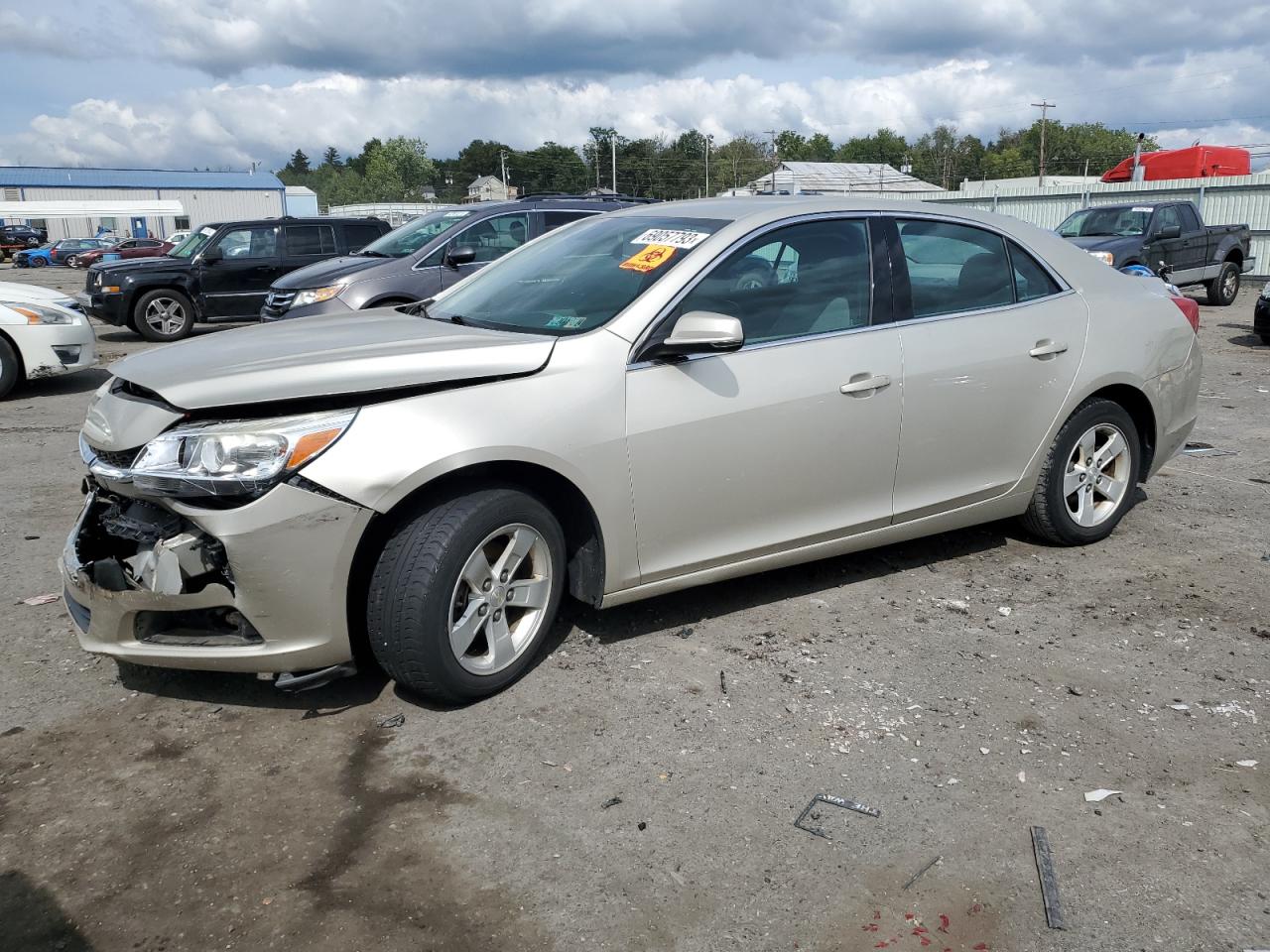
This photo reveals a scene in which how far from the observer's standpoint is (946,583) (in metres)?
4.88

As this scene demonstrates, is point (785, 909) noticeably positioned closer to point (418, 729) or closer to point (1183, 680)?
point (418, 729)

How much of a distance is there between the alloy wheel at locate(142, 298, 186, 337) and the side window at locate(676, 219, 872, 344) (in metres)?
13.1

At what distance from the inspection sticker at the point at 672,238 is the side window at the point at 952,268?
97cm

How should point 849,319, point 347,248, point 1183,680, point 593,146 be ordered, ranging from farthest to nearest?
point 593,146 → point 347,248 → point 849,319 → point 1183,680

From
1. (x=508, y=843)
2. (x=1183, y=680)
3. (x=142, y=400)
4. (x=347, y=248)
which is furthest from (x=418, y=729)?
(x=347, y=248)

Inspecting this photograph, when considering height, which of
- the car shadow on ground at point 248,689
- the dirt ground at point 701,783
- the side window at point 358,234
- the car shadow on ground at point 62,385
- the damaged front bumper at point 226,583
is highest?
the side window at point 358,234

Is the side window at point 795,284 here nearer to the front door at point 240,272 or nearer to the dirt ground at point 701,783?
the dirt ground at point 701,783

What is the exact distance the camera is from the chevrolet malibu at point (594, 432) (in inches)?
129

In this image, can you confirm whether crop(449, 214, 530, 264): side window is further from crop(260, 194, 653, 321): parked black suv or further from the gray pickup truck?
the gray pickup truck

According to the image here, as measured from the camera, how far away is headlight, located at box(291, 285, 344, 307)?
10.5 m

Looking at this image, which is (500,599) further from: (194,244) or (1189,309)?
(194,244)

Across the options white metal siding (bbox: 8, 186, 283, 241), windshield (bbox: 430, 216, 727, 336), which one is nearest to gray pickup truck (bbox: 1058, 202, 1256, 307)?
windshield (bbox: 430, 216, 727, 336)

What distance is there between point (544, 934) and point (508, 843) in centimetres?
39

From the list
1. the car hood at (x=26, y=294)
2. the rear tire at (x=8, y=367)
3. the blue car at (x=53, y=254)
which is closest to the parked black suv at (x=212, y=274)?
the car hood at (x=26, y=294)
